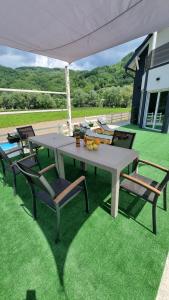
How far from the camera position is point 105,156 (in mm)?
2139

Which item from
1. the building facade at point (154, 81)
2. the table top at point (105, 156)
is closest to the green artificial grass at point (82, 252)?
the table top at point (105, 156)

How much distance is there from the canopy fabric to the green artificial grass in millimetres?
2538

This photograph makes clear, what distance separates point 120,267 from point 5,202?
199 cm

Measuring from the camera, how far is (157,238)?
1.74 m

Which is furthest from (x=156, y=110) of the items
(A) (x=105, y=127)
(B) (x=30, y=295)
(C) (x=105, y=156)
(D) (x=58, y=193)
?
(B) (x=30, y=295)

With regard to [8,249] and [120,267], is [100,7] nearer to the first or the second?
[120,267]

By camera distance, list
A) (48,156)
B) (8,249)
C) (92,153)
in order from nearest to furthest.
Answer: (8,249) < (92,153) < (48,156)

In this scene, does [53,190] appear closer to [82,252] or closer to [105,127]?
[82,252]

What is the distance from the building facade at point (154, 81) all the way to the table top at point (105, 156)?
6045mm

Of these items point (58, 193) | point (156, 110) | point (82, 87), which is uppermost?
point (82, 87)

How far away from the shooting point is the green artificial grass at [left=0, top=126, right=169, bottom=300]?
4.25 feet

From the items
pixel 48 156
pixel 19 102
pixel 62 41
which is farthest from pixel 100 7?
pixel 19 102

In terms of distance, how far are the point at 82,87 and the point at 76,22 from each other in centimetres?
3925

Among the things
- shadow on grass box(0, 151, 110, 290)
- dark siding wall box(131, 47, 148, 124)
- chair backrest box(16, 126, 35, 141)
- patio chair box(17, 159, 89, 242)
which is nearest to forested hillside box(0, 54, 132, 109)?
dark siding wall box(131, 47, 148, 124)
